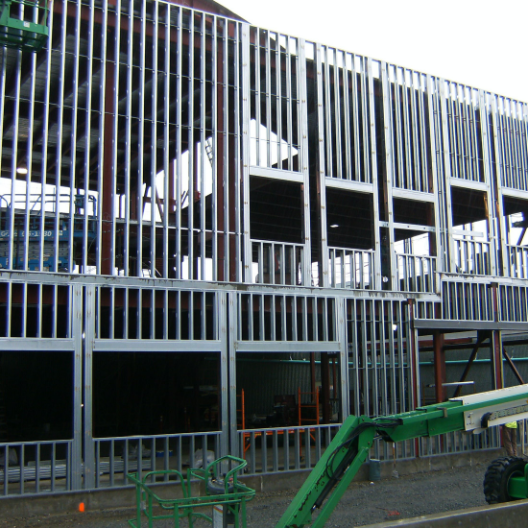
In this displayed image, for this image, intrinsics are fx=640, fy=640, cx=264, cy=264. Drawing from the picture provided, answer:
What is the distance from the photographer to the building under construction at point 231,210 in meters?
12.8

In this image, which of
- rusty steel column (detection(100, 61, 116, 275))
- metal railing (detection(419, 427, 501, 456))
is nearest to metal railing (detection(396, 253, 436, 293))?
metal railing (detection(419, 427, 501, 456))

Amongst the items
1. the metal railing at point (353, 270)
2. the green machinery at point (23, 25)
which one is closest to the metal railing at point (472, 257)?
the metal railing at point (353, 270)

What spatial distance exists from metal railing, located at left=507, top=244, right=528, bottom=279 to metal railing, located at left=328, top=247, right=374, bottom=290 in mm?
5115

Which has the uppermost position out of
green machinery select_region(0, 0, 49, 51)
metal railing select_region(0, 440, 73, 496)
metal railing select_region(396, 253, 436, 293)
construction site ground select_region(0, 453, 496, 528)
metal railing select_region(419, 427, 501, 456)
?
green machinery select_region(0, 0, 49, 51)

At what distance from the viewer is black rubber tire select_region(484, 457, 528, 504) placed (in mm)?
10633

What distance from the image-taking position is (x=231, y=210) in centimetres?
1506

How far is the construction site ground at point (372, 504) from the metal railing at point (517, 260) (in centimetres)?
642

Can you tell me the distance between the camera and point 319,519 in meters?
8.13

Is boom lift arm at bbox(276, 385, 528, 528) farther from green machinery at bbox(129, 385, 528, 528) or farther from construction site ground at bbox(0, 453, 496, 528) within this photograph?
construction site ground at bbox(0, 453, 496, 528)

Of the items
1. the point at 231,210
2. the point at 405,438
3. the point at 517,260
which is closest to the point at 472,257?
the point at 517,260

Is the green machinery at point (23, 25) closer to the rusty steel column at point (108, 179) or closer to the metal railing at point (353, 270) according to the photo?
the rusty steel column at point (108, 179)

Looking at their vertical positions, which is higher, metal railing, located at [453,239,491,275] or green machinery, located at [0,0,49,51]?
green machinery, located at [0,0,49,51]

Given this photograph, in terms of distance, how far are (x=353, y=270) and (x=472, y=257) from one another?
426cm

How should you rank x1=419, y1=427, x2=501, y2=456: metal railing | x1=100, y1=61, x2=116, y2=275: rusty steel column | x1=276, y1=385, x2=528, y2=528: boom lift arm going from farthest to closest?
x1=419, y1=427, x2=501, y2=456: metal railing
x1=100, y1=61, x2=116, y2=275: rusty steel column
x1=276, y1=385, x2=528, y2=528: boom lift arm
